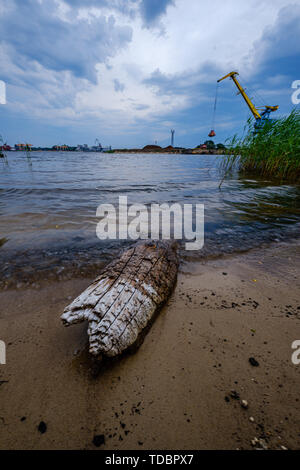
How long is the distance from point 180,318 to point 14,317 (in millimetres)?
1479

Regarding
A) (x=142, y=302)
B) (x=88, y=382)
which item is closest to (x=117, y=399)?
(x=88, y=382)

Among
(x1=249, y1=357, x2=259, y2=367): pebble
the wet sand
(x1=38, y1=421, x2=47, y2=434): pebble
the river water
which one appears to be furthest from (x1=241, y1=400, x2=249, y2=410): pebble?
the river water

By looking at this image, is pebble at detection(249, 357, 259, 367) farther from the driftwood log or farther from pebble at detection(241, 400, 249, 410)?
the driftwood log

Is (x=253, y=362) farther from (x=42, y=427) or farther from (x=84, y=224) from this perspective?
(x=84, y=224)

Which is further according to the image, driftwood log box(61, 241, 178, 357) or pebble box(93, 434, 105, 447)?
driftwood log box(61, 241, 178, 357)

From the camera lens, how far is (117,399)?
44.3 inches

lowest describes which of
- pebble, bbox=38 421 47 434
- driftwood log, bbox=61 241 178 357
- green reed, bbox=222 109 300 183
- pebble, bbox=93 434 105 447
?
pebble, bbox=93 434 105 447

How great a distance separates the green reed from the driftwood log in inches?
279

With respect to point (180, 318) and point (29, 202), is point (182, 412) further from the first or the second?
point (29, 202)

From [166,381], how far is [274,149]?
998cm

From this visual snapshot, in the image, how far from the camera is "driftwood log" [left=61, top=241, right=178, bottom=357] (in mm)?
1266

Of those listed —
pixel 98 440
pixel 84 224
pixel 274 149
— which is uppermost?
pixel 274 149

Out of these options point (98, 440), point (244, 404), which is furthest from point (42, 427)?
point (244, 404)

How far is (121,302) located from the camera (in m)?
1.42
